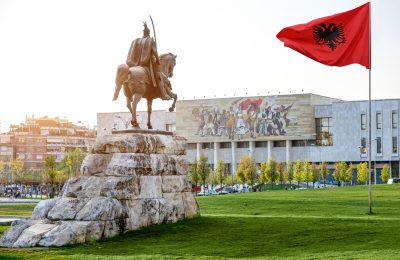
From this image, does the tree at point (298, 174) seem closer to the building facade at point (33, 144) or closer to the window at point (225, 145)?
the window at point (225, 145)

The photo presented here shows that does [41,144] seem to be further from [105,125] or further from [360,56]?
[360,56]

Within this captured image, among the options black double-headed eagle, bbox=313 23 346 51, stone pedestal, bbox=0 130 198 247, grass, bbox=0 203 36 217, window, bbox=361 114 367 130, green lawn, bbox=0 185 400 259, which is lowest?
grass, bbox=0 203 36 217

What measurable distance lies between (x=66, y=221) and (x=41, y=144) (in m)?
169

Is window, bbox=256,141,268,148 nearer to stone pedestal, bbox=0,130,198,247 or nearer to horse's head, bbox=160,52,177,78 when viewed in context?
horse's head, bbox=160,52,177,78

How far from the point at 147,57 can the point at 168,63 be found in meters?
1.74

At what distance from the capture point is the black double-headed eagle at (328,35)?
25.4 m

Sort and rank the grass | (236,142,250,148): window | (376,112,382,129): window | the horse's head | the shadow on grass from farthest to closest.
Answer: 1. (236,142,250,148): window
2. (376,112,382,129): window
3. the grass
4. the horse's head
5. the shadow on grass

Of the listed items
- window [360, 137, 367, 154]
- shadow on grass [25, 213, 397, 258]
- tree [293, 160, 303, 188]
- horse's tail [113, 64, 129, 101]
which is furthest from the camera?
window [360, 137, 367, 154]

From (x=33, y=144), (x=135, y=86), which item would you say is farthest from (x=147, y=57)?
(x=33, y=144)

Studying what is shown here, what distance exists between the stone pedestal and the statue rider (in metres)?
1.98

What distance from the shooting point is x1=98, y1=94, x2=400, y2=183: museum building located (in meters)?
116

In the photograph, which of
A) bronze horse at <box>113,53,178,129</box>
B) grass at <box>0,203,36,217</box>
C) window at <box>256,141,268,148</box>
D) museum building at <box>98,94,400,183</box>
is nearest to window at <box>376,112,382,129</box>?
museum building at <box>98,94,400,183</box>

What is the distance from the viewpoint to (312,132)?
123 m

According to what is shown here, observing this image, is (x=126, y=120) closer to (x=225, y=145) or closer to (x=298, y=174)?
(x=225, y=145)
